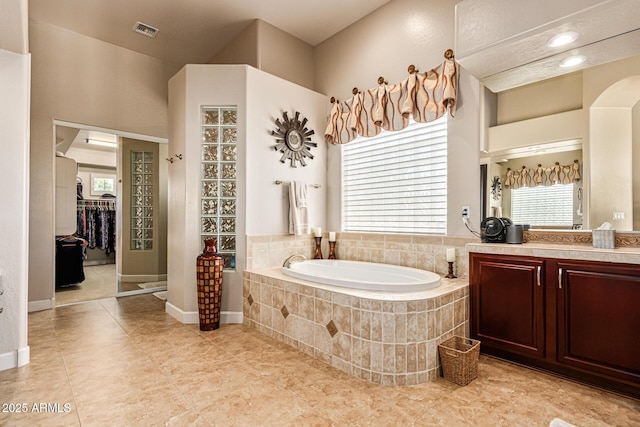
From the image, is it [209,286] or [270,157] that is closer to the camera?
[209,286]

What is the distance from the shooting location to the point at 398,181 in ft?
11.7

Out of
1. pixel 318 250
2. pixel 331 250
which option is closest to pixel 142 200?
pixel 318 250

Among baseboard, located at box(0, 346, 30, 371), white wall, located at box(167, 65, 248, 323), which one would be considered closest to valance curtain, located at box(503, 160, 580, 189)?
white wall, located at box(167, 65, 248, 323)

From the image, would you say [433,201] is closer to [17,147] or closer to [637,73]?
[637,73]

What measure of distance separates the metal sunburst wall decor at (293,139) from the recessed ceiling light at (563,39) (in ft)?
7.96

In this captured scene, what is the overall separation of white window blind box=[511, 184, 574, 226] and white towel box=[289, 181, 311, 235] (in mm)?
2064

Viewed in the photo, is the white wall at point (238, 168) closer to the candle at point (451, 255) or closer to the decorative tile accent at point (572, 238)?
the candle at point (451, 255)

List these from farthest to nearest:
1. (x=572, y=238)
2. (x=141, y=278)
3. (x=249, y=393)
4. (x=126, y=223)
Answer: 1. (x=141, y=278)
2. (x=126, y=223)
3. (x=572, y=238)
4. (x=249, y=393)

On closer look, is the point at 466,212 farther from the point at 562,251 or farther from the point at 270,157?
the point at 270,157

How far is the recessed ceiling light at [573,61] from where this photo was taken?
91.2 inches

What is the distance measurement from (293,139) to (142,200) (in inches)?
118

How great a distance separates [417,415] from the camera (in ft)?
5.87

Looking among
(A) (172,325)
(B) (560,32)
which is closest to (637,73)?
(B) (560,32)

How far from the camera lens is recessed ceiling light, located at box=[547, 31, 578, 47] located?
2119mm
